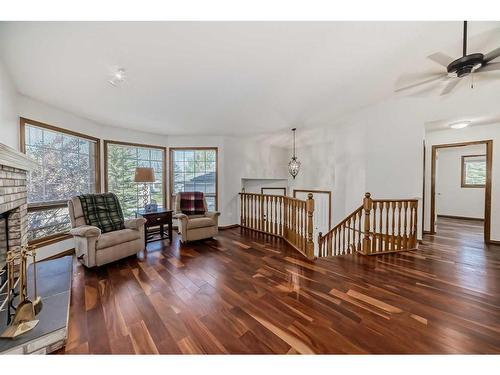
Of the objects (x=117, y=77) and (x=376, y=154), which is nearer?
(x=117, y=77)

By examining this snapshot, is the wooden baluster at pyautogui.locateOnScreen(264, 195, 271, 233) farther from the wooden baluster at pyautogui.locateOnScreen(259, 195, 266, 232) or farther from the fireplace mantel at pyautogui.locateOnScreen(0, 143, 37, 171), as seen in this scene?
the fireplace mantel at pyautogui.locateOnScreen(0, 143, 37, 171)

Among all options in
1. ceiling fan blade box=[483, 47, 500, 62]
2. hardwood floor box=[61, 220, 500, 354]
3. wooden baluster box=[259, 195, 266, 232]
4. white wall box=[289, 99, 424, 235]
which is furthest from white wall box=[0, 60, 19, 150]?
white wall box=[289, 99, 424, 235]

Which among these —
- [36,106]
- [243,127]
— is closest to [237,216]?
[243,127]

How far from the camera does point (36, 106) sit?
2.82 meters

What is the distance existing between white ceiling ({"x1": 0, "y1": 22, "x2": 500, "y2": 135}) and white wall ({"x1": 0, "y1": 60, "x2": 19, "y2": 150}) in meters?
0.11

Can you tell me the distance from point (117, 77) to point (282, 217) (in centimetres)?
342

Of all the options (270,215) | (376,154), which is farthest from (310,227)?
(376,154)

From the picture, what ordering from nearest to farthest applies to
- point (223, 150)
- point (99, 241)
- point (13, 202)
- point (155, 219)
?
point (13, 202) < point (99, 241) < point (155, 219) < point (223, 150)

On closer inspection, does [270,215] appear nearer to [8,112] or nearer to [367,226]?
[367,226]

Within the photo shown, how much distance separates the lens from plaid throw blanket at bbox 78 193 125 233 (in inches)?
116

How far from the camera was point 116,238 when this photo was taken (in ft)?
9.05

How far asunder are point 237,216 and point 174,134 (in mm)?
2548

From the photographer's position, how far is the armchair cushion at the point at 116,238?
2.63 metres
